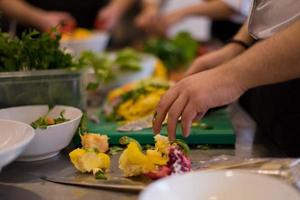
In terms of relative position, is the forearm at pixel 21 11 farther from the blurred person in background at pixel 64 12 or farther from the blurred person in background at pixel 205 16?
the blurred person in background at pixel 205 16

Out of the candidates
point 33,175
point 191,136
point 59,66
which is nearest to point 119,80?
point 59,66

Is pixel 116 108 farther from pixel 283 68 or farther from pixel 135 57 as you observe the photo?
pixel 283 68

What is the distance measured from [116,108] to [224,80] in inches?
16.4

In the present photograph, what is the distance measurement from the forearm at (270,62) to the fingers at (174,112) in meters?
0.08

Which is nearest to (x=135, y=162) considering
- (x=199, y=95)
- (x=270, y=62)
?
(x=199, y=95)

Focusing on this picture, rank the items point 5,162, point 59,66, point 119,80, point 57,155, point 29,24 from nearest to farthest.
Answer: point 5,162
point 57,155
point 59,66
point 119,80
point 29,24

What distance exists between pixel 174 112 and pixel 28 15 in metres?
1.36

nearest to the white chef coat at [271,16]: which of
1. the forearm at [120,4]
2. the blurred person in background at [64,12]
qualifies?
the blurred person in background at [64,12]

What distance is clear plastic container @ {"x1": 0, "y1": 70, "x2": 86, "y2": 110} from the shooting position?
86 centimetres

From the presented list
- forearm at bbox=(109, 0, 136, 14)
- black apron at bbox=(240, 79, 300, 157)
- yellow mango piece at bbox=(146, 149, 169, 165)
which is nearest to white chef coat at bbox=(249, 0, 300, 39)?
black apron at bbox=(240, 79, 300, 157)

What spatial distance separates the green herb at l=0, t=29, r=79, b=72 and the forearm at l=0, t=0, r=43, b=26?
1020 mm

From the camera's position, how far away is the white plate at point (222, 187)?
0.52m

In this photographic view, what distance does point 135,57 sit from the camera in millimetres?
1411

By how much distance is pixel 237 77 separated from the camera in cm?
71
